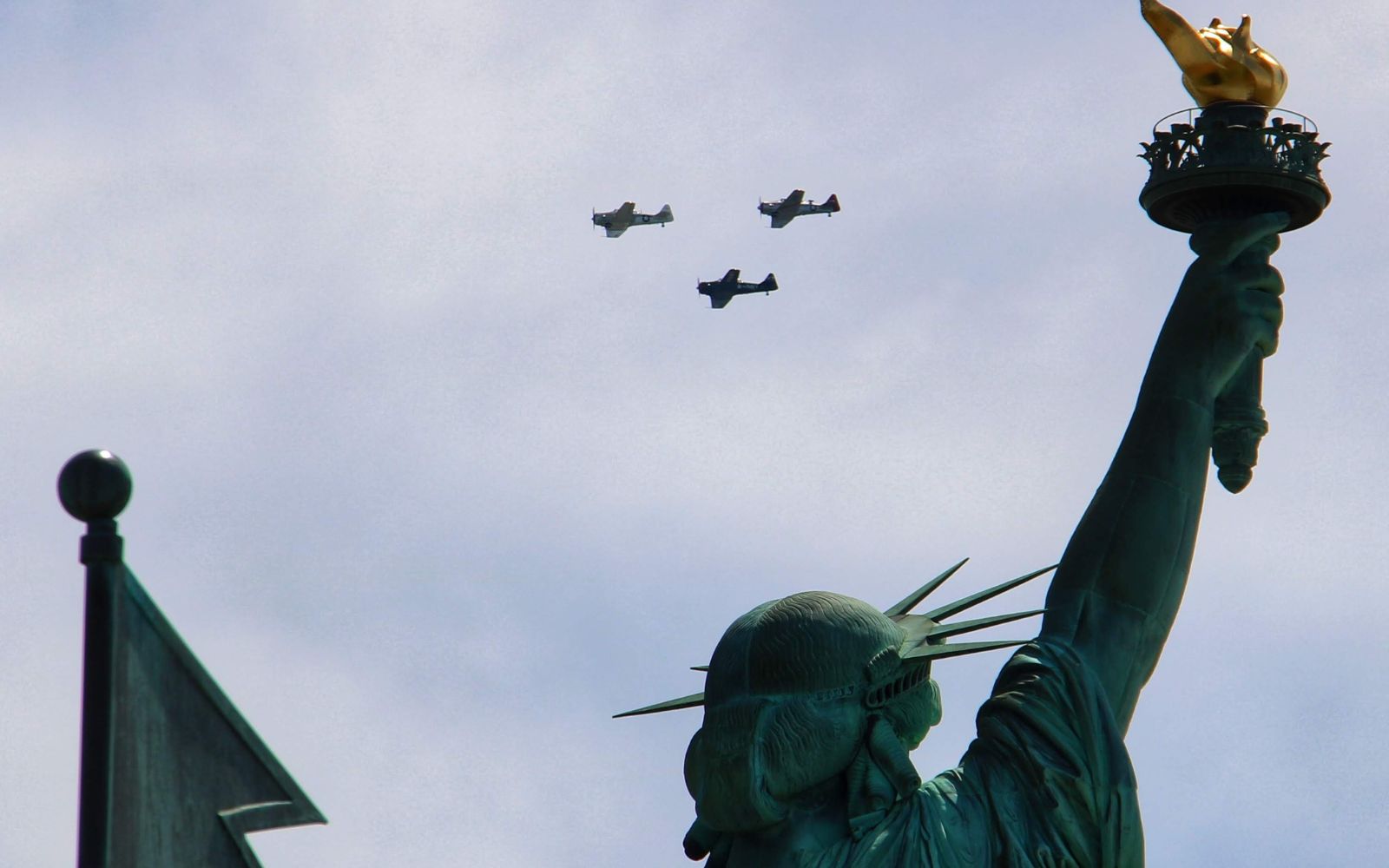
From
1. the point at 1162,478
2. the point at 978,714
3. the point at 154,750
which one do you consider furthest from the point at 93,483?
the point at 1162,478

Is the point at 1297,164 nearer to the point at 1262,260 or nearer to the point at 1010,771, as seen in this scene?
→ the point at 1262,260

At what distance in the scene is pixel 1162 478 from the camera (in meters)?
13.0

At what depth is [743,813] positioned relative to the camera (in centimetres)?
1235

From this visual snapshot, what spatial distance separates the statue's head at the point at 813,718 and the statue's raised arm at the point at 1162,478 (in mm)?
469

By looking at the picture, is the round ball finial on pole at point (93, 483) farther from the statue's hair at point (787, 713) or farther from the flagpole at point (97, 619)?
the statue's hair at point (787, 713)

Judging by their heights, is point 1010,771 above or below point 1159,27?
below

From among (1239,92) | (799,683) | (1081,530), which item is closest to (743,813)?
(799,683)

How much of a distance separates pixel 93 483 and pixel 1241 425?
731cm

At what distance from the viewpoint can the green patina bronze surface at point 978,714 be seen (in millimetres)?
12336

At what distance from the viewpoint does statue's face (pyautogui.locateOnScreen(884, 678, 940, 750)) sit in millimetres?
12492

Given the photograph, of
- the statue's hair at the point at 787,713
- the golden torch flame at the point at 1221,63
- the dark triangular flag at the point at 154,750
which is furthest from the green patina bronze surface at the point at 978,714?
the dark triangular flag at the point at 154,750

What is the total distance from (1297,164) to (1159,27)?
1089mm

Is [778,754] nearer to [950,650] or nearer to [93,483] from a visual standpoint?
[950,650]

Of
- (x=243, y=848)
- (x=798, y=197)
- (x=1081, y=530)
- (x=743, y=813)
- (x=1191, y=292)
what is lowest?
(x=243, y=848)
